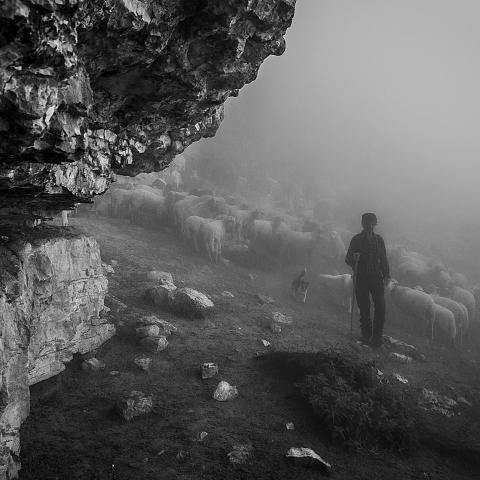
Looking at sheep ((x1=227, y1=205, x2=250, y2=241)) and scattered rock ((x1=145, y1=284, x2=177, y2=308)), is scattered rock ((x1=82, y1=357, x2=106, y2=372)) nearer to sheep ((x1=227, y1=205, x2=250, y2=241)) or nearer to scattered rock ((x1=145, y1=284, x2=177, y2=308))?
scattered rock ((x1=145, y1=284, x2=177, y2=308))

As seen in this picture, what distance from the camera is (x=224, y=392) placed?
19.8ft

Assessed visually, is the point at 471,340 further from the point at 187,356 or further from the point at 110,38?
the point at 110,38

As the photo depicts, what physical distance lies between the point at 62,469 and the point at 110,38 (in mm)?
4699

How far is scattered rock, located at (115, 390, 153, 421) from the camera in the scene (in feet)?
16.9

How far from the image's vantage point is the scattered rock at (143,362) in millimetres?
6458

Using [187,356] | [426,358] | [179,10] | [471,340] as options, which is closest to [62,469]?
[187,356]

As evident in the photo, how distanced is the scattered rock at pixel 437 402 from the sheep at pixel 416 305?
15.8 ft

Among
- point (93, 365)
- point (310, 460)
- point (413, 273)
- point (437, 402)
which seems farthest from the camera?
point (413, 273)

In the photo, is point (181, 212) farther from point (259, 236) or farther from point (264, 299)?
point (264, 299)

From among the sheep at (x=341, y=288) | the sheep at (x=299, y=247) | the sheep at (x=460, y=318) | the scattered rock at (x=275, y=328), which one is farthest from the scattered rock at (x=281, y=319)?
the sheep at (x=299, y=247)

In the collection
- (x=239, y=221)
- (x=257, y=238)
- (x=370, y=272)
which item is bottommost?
(x=257, y=238)

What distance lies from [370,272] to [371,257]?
414mm

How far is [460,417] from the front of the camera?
679 centimetres

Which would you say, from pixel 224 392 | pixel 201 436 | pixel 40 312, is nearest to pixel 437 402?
pixel 224 392
